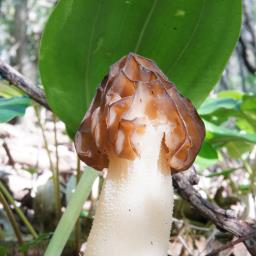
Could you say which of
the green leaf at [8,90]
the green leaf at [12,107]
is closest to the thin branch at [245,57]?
the green leaf at [8,90]

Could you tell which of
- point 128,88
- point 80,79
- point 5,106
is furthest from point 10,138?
point 128,88

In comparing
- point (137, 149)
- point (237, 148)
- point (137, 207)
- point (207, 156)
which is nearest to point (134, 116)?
point (137, 149)

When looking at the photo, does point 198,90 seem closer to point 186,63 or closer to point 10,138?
point 186,63

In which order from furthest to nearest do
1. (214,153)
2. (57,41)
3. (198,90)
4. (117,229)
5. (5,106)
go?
(214,153) < (5,106) < (198,90) < (57,41) < (117,229)

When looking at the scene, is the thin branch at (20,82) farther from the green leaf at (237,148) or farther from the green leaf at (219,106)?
the green leaf at (237,148)

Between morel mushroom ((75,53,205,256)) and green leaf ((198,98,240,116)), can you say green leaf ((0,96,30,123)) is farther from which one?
green leaf ((198,98,240,116))
